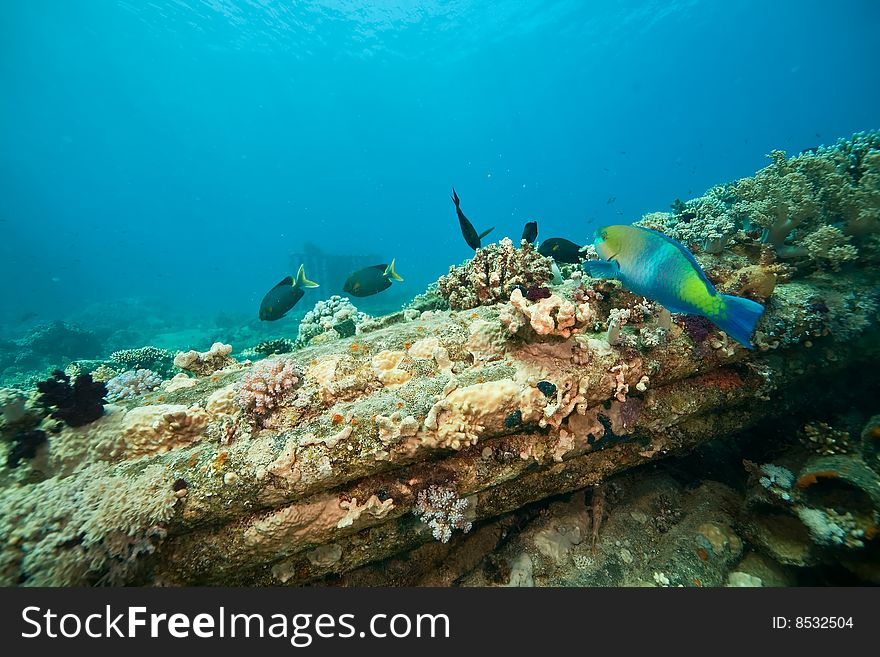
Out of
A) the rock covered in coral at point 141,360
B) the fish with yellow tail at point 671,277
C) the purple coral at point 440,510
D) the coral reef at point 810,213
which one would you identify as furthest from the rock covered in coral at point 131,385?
the coral reef at point 810,213

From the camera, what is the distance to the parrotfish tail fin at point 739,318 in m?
2.07

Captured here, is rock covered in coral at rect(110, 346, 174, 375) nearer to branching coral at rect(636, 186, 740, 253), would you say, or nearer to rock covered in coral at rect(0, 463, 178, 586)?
rock covered in coral at rect(0, 463, 178, 586)

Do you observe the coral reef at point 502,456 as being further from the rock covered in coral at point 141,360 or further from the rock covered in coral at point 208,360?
the rock covered in coral at point 141,360

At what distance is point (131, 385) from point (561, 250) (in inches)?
240

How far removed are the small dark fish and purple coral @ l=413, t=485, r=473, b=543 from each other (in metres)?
3.72

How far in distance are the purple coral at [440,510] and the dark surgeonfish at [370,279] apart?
3.57m

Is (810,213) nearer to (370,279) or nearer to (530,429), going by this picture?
(530,429)

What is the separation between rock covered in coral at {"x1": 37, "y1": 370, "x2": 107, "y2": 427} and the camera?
9.32 ft

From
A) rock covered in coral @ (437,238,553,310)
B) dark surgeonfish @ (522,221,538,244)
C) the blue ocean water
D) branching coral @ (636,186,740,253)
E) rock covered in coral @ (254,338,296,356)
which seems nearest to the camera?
branching coral @ (636,186,740,253)

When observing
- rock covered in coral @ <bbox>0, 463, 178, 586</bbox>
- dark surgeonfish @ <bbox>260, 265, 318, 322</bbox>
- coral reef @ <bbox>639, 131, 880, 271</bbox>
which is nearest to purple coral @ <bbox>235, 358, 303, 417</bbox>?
rock covered in coral @ <bbox>0, 463, 178, 586</bbox>

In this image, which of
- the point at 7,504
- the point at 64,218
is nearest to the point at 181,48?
the point at 7,504

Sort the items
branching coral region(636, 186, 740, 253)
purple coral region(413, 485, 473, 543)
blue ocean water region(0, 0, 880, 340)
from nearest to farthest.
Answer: purple coral region(413, 485, 473, 543)
branching coral region(636, 186, 740, 253)
blue ocean water region(0, 0, 880, 340)

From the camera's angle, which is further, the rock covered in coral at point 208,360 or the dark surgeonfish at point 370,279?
the dark surgeonfish at point 370,279

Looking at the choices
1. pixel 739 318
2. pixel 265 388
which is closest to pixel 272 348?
pixel 265 388
